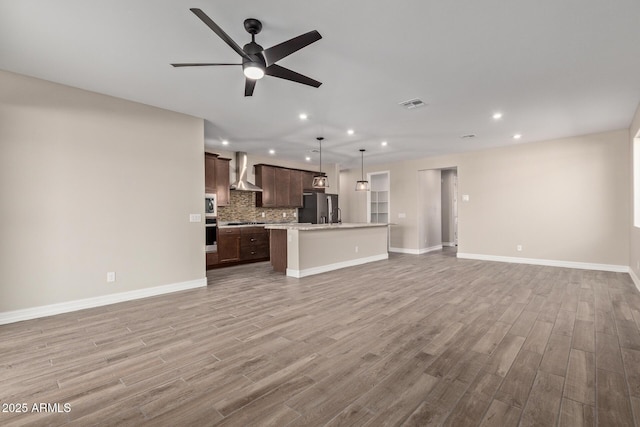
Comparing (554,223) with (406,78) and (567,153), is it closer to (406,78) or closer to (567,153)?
(567,153)

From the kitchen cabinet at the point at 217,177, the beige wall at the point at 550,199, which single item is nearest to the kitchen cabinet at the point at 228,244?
the kitchen cabinet at the point at 217,177

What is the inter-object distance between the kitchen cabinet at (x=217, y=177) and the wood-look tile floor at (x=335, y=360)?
283 cm

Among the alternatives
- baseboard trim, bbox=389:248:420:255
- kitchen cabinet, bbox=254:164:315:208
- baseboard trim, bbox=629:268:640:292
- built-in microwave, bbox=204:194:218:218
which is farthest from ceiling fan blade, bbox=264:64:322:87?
baseboard trim, bbox=389:248:420:255

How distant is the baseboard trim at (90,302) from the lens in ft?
10.5

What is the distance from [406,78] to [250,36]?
1.79 m

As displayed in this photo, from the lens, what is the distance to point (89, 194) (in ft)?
12.0

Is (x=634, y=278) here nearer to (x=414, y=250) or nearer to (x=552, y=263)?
(x=552, y=263)

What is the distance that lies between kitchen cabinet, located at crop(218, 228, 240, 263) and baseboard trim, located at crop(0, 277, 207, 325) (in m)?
1.70

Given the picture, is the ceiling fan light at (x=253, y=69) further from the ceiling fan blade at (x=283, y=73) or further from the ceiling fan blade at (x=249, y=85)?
the ceiling fan blade at (x=249, y=85)

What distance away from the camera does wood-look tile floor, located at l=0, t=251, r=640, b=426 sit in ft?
5.46

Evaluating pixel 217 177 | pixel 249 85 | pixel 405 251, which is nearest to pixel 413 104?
pixel 249 85

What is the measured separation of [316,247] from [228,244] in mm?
2154

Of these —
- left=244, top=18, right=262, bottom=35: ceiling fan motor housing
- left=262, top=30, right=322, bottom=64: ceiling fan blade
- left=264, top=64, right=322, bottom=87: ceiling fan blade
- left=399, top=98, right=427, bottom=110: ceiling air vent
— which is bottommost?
left=264, top=64, right=322, bottom=87: ceiling fan blade

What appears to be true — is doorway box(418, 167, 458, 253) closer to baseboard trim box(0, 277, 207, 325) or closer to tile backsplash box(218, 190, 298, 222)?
tile backsplash box(218, 190, 298, 222)
